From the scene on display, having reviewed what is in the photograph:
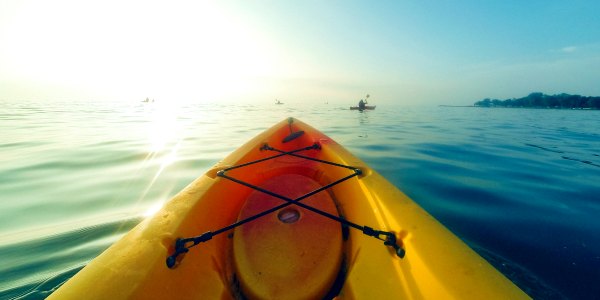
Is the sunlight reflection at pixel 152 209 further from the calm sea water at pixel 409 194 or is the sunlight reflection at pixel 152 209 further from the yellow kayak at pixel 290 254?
the yellow kayak at pixel 290 254

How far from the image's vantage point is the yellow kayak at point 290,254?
125 cm

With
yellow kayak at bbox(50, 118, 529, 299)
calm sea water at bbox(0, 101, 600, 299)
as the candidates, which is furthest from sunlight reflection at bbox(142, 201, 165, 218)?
yellow kayak at bbox(50, 118, 529, 299)

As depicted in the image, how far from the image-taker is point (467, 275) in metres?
1.22

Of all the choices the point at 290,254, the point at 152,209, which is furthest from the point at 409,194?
the point at 152,209

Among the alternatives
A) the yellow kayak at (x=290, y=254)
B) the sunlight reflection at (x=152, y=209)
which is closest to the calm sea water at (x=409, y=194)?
the sunlight reflection at (x=152, y=209)

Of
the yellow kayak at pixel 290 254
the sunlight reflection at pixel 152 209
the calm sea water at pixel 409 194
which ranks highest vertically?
the yellow kayak at pixel 290 254

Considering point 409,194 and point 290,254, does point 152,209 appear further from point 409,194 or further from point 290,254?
point 409,194

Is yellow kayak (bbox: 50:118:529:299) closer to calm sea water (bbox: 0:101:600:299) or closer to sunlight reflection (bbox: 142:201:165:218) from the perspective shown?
calm sea water (bbox: 0:101:600:299)

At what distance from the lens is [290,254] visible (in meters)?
1.87

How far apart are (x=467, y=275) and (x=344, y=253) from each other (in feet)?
3.13

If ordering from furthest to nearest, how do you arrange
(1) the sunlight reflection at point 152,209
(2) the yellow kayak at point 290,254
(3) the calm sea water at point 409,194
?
(1) the sunlight reflection at point 152,209
(3) the calm sea water at point 409,194
(2) the yellow kayak at point 290,254

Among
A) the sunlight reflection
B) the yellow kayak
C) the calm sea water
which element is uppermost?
the yellow kayak

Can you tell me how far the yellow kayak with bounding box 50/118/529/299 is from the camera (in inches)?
49.1

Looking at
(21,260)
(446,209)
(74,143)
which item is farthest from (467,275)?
(74,143)
